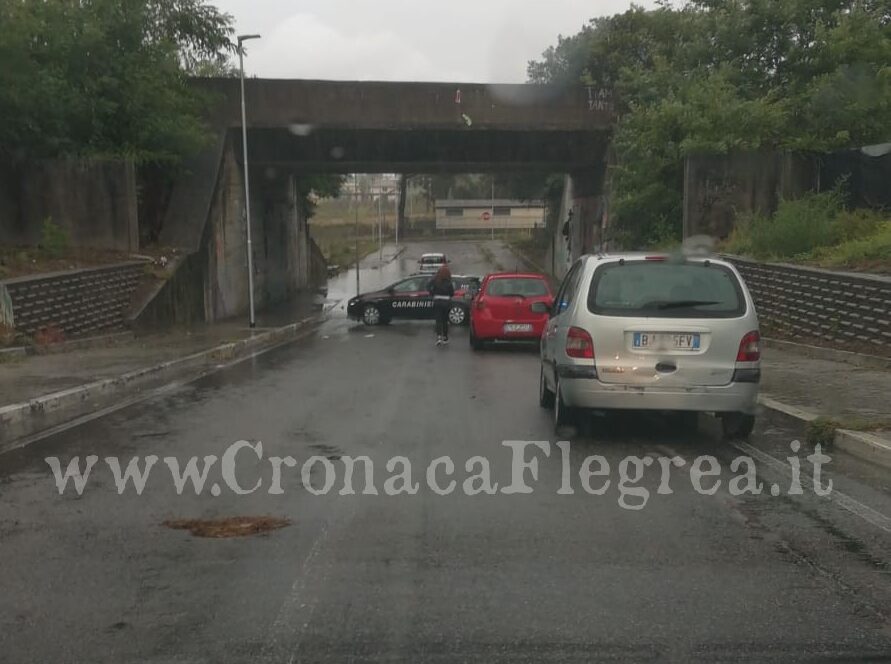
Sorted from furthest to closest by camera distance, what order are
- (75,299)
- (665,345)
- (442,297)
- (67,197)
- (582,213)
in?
(582,213) < (67,197) < (442,297) < (75,299) < (665,345)

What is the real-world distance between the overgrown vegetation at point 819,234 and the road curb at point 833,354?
5.37ft

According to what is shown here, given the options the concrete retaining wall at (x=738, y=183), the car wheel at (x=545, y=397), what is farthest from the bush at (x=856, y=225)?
the car wheel at (x=545, y=397)

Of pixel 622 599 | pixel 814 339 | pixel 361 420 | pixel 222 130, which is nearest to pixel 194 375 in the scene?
pixel 361 420

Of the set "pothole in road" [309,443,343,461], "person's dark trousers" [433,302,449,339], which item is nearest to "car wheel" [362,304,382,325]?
"person's dark trousers" [433,302,449,339]

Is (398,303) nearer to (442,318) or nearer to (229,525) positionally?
(442,318)

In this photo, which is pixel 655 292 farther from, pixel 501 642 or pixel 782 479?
pixel 501 642

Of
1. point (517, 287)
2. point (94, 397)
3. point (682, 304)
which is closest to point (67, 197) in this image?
point (517, 287)

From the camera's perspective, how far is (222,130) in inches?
1228

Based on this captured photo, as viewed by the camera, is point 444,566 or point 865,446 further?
point 865,446

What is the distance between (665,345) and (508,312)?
10.7 metres

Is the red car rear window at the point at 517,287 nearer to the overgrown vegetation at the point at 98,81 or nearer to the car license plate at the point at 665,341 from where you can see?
the car license plate at the point at 665,341

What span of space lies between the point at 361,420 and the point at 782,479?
4.50m

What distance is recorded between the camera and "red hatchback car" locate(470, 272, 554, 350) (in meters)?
19.1

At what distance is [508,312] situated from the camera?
19094 millimetres
